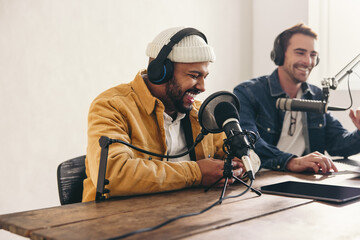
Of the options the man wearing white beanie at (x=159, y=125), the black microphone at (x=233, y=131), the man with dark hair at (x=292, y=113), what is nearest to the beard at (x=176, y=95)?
the man wearing white beanie at (x=159, y=125)

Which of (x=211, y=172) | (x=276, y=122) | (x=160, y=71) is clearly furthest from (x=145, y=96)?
(x=276, y=122)

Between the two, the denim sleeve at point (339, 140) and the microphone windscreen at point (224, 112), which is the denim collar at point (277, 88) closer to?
the denim sleeve at point (339, 140)

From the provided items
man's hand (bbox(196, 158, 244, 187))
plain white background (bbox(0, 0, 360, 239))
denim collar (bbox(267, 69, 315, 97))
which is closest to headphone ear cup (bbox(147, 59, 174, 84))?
man's hand (bbox(196, 158, 244, 187))

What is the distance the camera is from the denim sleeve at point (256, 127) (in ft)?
6.30

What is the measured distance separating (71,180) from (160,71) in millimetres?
519

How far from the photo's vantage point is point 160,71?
159cm

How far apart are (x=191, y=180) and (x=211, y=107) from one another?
27cm

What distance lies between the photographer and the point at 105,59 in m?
2.78

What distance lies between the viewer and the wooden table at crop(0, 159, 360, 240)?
90cm

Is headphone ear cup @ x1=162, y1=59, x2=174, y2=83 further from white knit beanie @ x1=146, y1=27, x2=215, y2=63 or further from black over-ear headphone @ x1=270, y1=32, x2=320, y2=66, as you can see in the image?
black over-ear headphone @ x1=270, y1=32, x2=320, y2=66

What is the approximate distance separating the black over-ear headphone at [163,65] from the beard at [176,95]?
0.23 ft

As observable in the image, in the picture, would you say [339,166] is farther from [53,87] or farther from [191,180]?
[53,87]

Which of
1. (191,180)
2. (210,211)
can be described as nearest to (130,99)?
(191,180)

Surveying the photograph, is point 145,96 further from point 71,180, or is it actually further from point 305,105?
point 305,105
